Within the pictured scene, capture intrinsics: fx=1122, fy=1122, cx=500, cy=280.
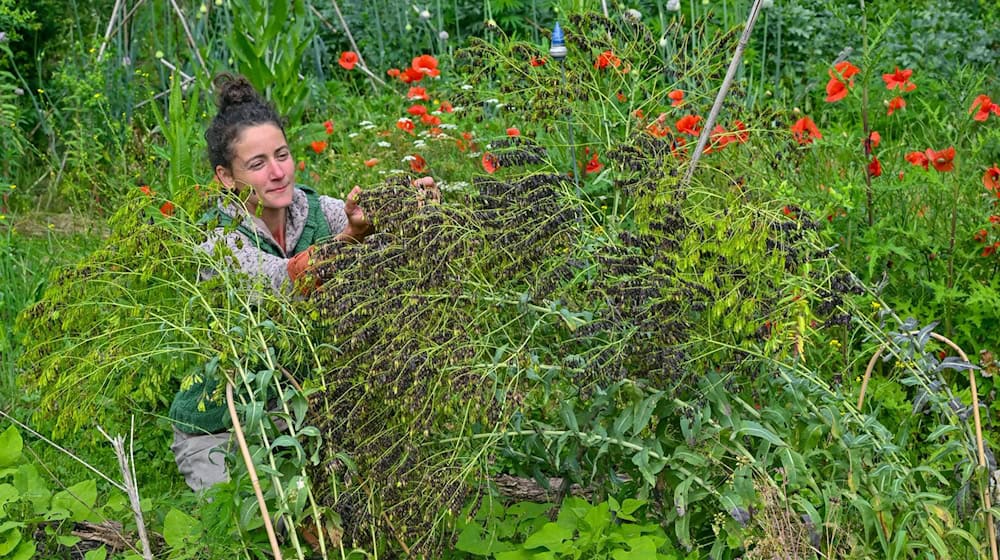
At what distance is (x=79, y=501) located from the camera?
292 centimetres

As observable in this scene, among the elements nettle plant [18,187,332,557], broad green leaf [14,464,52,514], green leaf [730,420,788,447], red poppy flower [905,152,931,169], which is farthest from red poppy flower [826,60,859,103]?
broad green leaf [14,464,52,514]

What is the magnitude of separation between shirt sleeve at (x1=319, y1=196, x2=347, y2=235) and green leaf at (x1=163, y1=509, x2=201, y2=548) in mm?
1147

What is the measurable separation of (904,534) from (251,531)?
1494 millimetres

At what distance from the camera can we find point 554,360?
2.50 metres

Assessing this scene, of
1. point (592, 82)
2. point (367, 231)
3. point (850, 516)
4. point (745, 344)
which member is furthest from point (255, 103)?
point (850, 516)

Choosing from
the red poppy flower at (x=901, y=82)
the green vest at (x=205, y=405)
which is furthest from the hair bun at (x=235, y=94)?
the red poppy flower at (x=901, y=82)

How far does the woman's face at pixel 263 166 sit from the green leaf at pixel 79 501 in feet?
3.10

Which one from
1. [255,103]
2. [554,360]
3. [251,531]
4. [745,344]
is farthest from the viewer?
[255,103]

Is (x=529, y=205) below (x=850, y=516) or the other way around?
the other way around

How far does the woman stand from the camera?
10.4 feet

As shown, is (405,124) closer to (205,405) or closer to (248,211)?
(248,211)

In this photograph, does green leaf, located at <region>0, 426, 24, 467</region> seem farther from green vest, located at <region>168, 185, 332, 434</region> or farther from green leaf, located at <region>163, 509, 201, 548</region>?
green leaf, located at <region>163, 509, 201, 548</region>

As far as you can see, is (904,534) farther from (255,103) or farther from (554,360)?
(255,103)

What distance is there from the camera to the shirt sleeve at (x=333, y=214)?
3.63 meters
